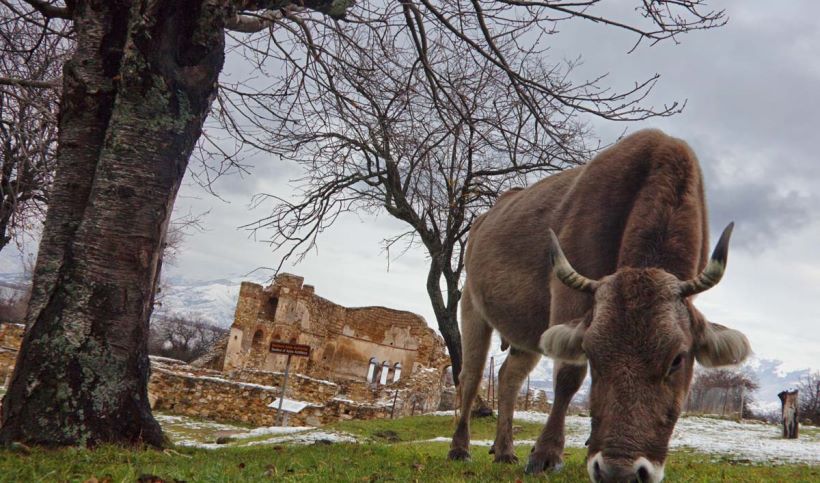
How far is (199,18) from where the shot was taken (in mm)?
4660

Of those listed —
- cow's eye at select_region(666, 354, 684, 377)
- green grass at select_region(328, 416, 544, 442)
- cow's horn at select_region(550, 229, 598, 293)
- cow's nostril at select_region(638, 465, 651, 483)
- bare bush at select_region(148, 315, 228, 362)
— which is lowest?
bare bush at select_region(148, 315, 228, 362)

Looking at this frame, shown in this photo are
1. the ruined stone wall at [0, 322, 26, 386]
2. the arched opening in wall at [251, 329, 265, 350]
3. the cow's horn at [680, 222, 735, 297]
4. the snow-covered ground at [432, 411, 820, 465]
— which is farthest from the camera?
the arched opening in wall at [251, 329, 265, 350]

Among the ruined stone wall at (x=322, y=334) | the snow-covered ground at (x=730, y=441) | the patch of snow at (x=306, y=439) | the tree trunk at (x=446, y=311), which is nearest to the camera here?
the patch of snow at (x=306, y=439)

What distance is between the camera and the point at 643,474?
2943mm

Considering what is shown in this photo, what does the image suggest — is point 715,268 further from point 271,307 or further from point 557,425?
point 271,307

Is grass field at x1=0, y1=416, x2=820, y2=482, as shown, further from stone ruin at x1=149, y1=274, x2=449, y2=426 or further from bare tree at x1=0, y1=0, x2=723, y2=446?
stone ruin at x1=149, y1=274, x2=449, y2=426

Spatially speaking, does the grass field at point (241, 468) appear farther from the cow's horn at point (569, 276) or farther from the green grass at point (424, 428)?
the green grass at point (424, 428)

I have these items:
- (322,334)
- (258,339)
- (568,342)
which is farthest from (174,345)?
(568,342)

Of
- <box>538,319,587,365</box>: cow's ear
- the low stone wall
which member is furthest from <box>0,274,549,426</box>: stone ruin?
<box>538,319,587,365</box>: cow's ear

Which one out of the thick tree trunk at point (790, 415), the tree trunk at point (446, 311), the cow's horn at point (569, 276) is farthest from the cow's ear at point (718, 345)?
the thick tree trunk at point (790, 415)

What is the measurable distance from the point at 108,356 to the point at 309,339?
3239cm

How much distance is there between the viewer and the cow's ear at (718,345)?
11.3ft

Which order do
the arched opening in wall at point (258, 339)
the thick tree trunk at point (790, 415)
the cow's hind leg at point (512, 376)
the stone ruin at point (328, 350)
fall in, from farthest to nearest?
the arched opening in wall at point (258, 339), the stone ruin at point (328, 350), the thick tree trunk at point (790, 415), the cow's hind leg at point (512, 376)

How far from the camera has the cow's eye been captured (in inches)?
127
